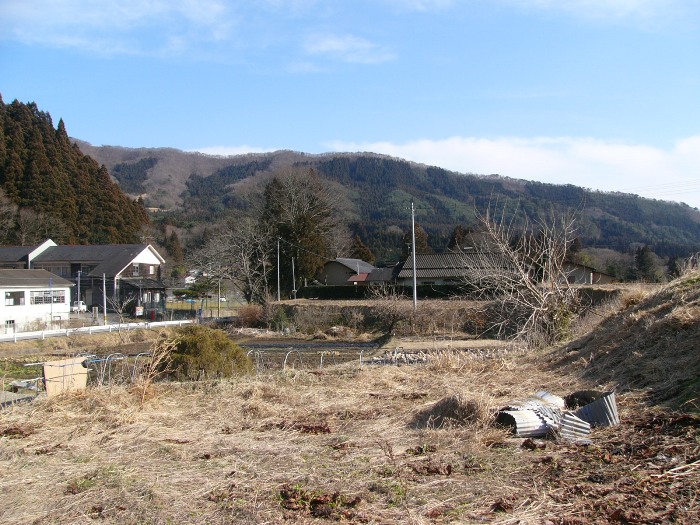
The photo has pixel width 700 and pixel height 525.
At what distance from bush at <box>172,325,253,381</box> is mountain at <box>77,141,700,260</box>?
153 feet

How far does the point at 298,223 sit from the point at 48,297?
17.8 meters

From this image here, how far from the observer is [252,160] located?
146250mm

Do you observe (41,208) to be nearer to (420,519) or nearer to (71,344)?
(71,344)

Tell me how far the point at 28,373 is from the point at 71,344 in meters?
9.41

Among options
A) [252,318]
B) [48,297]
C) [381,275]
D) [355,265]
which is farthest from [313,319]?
[355,265]

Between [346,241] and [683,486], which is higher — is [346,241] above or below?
above

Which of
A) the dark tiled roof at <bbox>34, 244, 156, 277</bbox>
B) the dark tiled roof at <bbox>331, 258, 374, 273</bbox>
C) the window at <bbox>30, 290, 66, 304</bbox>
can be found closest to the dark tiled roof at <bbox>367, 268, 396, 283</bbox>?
the dark tiled roof at <bbox>331, 258, 374, 273</bbox>

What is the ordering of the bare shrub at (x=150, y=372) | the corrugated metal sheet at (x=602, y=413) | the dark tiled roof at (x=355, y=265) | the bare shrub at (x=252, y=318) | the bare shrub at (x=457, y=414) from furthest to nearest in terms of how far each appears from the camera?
the dark tiled roof at (x=355, y=265), the bare shrub at (x=252, y=318), the bare shrub at (x=150, y=372), the bare shrub at (x=457, y=414), the corrugated metal sheet at (x=602, y=413)

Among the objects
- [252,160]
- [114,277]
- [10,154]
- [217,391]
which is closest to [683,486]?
[217,391]

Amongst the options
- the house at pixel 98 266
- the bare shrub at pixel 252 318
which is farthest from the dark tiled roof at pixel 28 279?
the bare shrub at pixel 252 318

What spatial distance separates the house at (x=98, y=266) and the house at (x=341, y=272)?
585 inches

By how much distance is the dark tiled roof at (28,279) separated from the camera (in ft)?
113

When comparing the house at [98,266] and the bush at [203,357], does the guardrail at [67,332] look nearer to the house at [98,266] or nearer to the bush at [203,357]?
the house at [98,266]

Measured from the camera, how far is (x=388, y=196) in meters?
118
